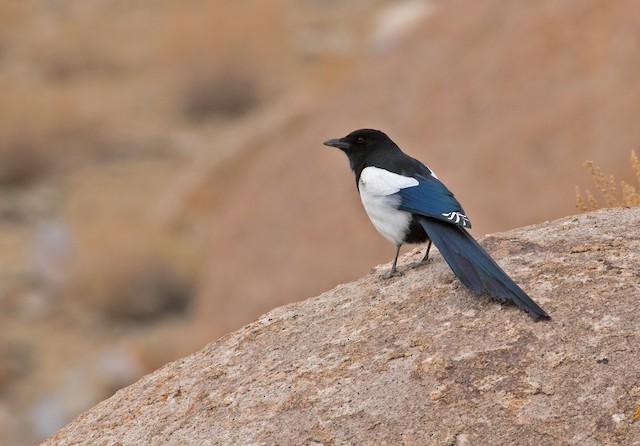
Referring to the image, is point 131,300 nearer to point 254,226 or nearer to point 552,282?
point 254,226

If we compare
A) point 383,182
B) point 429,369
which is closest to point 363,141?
point 383,182

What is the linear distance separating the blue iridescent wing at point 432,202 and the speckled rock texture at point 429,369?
8.6 inches

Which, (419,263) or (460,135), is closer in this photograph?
(419,263)

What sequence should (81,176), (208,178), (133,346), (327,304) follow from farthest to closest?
1. (81,176)
2. (208,178)
3. (133,346)
4. (327,304)

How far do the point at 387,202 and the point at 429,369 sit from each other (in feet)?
3.50

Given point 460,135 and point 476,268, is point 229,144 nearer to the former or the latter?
point 460,135

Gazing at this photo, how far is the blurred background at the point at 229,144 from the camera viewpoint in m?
7.83

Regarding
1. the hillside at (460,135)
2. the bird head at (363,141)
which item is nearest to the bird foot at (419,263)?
the bird head at (363,141)

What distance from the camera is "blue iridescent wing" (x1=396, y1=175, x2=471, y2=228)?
4160 millimetres

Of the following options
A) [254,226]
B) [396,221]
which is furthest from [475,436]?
[254,226]

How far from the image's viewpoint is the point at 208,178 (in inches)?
558

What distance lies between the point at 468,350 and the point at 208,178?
10.8 metres

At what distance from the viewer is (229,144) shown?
48.6 feet

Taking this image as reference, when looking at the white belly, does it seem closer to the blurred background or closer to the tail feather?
the tail feather
